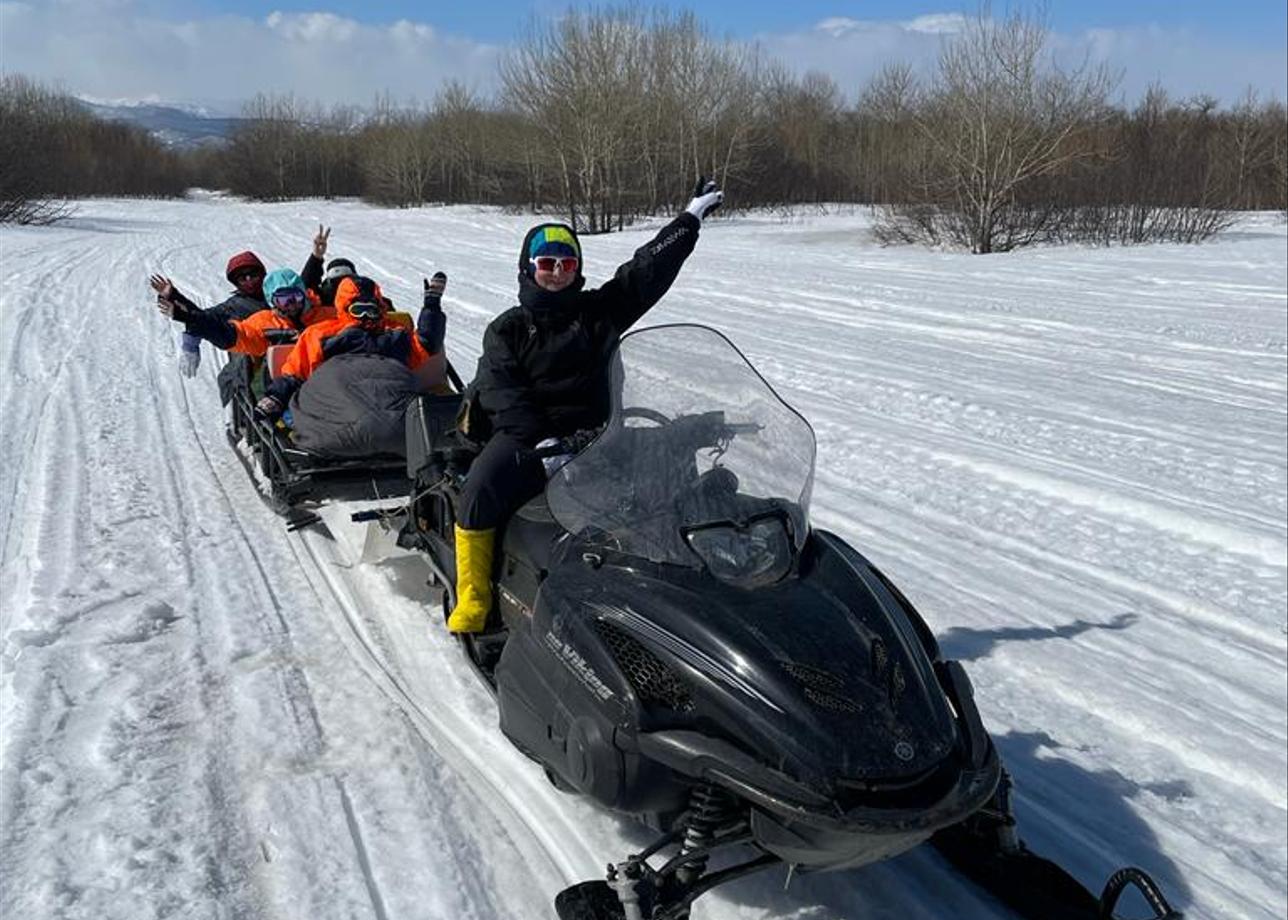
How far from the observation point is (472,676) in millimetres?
4082

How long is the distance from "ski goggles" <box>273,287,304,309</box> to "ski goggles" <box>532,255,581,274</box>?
3633 millimetres

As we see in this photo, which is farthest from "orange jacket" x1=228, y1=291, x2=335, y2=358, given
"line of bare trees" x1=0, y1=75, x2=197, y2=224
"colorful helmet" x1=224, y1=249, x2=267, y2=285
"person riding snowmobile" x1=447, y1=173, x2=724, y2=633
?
"line of bare trees" x1=0, y1=75, x2=197, y2=224

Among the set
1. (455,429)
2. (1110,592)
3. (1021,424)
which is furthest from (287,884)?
(1021,424)

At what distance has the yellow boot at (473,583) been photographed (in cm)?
375

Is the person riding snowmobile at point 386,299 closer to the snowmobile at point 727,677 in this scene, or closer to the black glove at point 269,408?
the black glove at point 269,408

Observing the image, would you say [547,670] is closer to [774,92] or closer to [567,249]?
[567,249]

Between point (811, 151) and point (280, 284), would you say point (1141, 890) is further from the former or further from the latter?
point (811, 151)

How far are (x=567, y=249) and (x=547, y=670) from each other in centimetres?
167

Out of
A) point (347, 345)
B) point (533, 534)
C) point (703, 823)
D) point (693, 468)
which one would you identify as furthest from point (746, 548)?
point (347, 345)

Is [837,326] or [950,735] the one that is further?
[837,326]

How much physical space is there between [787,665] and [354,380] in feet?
12.6

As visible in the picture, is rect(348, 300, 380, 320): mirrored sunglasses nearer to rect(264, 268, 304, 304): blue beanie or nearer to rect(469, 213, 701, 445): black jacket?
rect(264, 268, 304, 304): blue beanie

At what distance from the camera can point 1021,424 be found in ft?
26.8

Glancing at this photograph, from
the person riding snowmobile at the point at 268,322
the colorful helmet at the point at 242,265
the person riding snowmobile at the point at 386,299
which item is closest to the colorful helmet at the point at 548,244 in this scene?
the person riding snowmobile at the point at 386,299
